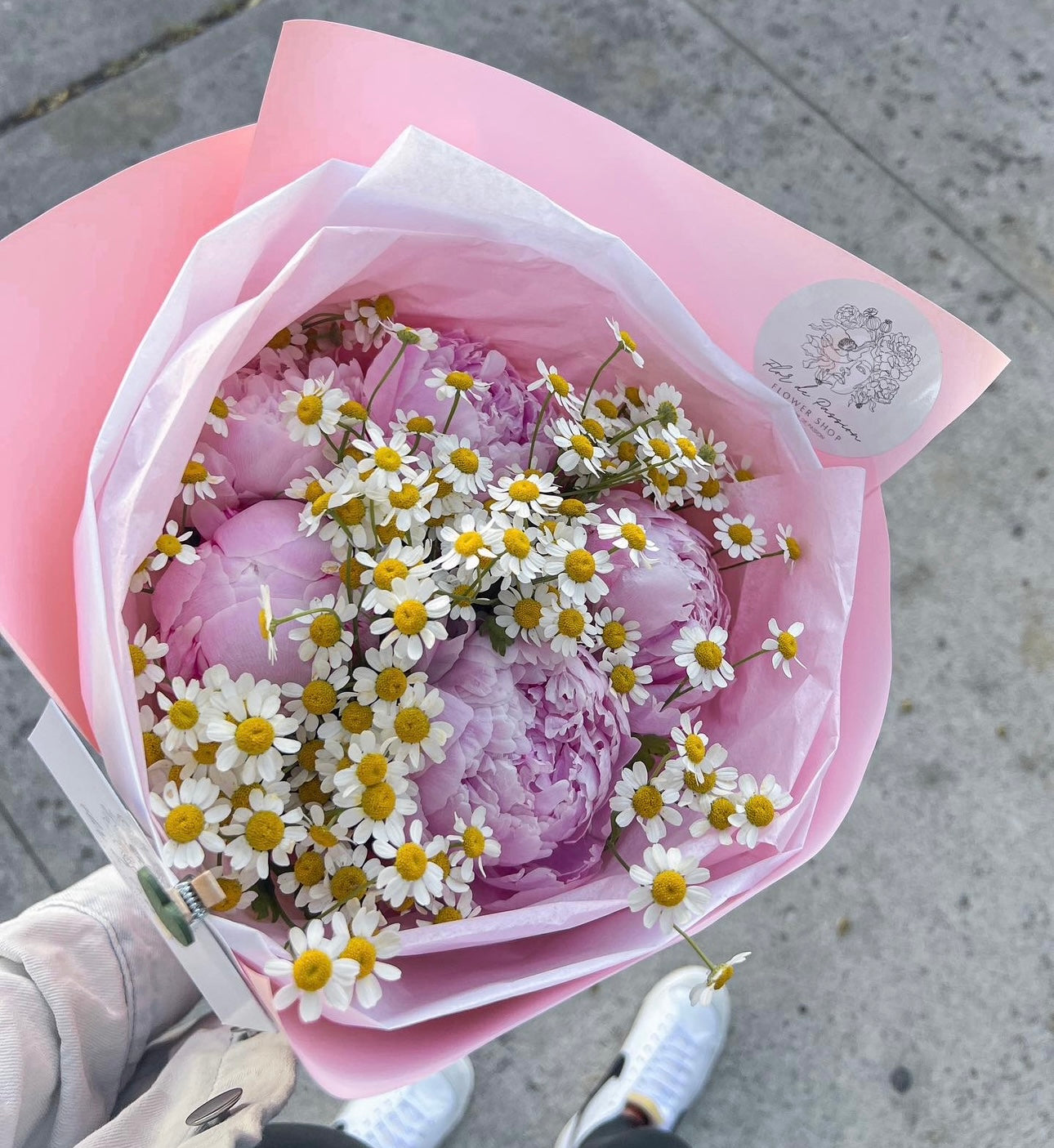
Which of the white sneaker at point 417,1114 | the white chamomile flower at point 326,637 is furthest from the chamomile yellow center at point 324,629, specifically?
the white sneaker at point 417,1114

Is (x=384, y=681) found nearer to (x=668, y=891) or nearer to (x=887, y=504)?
(x=668, y=891)

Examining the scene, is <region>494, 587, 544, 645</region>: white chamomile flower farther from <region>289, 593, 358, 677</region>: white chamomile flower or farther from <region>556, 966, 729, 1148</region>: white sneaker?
<region>556, 966, 729, 1148</region>: white sneaker

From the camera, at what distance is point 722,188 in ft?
1.55

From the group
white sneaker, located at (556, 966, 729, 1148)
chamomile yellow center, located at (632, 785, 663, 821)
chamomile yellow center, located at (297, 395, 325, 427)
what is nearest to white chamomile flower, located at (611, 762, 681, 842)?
chamomile yellow center, located at (632, 785, 663, 821)

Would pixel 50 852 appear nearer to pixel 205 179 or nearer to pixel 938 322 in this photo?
pixel 205 179

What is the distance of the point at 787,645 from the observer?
0.46 metres

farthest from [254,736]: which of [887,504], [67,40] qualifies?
[67,40]

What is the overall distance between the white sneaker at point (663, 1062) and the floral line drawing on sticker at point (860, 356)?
76cm

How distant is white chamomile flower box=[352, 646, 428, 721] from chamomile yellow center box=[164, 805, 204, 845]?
8cm

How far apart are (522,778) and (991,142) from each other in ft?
3.95

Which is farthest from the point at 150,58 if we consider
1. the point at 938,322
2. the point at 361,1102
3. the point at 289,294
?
the point at 361,1102

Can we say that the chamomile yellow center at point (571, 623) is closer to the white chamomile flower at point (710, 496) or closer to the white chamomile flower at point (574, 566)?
the white chamomile flower at point (574, 566)

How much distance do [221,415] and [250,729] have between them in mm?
139

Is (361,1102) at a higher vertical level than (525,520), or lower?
lower
